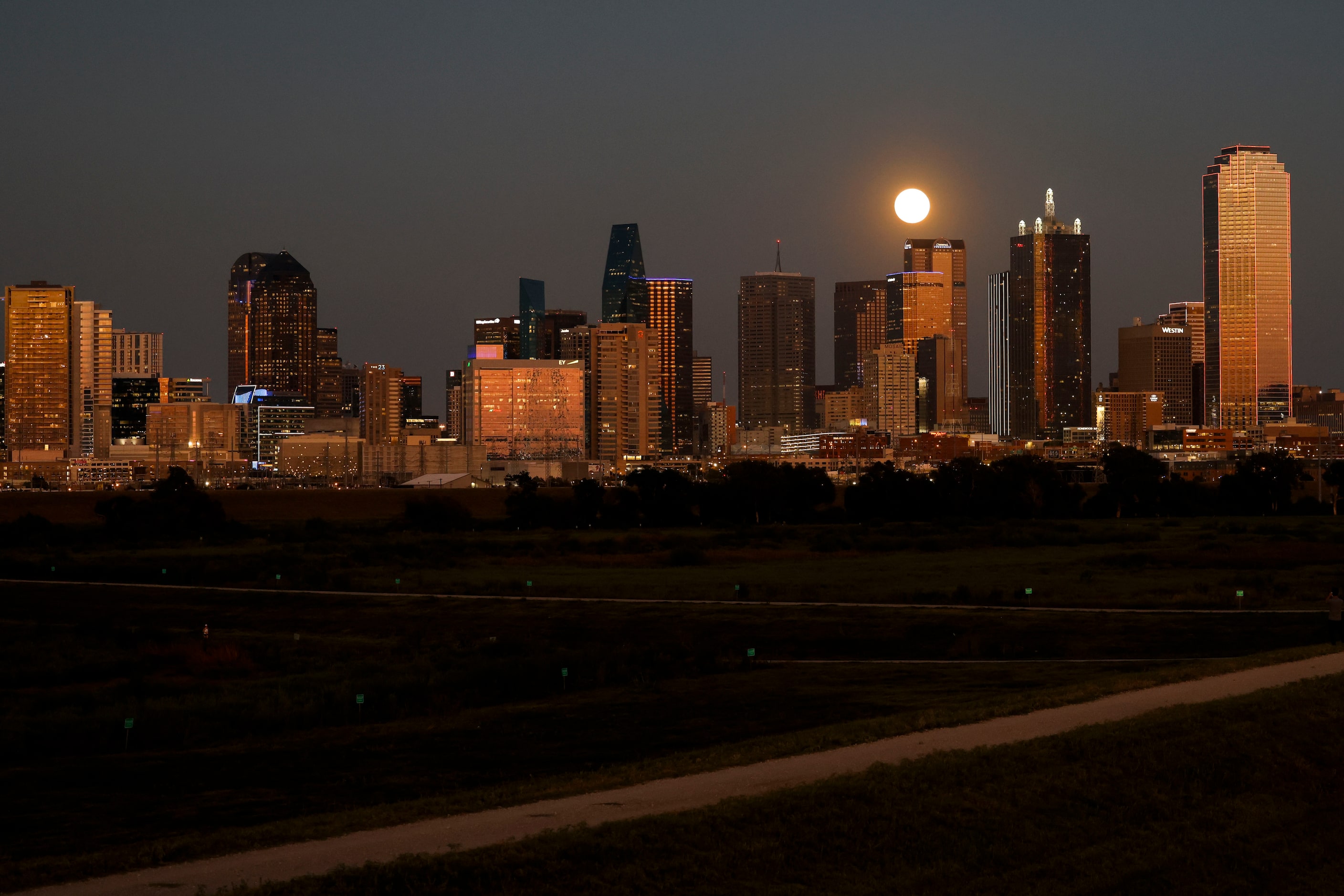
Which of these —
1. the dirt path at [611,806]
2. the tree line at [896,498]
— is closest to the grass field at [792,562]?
the tree line at [896,498]

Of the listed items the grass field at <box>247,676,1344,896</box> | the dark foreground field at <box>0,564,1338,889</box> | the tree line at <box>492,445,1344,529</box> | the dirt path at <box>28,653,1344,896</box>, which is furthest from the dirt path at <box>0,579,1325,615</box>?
the tree line at <box>492,445,1344,529</box>

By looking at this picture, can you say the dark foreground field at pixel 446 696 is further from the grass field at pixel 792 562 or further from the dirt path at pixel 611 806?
the grass field at pixel 792 562

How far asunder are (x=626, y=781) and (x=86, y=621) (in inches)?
1293

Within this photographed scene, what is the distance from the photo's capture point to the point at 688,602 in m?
46.5

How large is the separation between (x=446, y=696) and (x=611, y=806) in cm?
1340

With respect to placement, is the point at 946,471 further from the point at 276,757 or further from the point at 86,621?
the point at 276,757

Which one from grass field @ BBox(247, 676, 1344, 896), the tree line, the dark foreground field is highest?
the tree line

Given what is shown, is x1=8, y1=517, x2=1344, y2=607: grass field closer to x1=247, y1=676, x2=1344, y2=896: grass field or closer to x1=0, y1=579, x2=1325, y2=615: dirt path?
x1=0, y1=579, x2=1325, y2=615: dirt path

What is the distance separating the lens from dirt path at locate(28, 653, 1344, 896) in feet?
44.2

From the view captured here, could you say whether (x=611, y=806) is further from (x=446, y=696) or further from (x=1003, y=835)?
(x=446, y=696)

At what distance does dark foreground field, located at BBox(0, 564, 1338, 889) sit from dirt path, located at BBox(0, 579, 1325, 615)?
923mm

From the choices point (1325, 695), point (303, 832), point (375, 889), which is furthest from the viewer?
point (1325, 695)

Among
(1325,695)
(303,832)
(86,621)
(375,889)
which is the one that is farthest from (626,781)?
(86,621)

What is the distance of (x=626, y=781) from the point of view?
58.4ft
